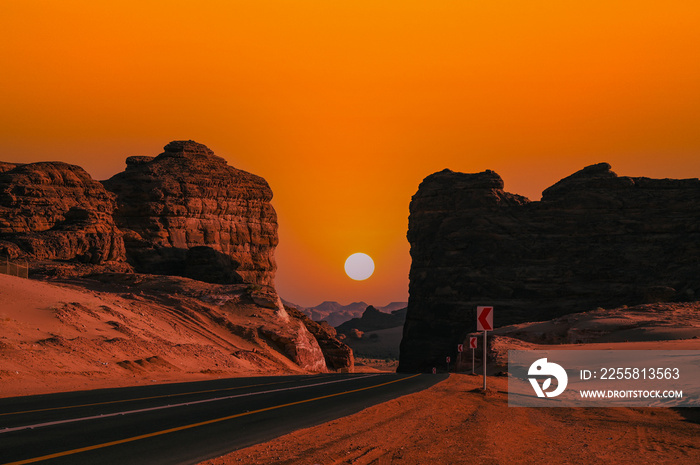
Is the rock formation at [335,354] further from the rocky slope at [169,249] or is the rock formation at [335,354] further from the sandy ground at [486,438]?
the sandy ground at [486,438]

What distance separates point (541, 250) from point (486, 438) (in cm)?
10862

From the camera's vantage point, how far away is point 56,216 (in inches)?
2363

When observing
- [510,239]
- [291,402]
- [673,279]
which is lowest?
[291,402]

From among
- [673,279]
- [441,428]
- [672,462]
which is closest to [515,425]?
[441,428]

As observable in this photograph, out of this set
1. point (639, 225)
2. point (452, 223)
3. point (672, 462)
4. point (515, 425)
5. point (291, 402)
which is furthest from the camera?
point (452, 223)

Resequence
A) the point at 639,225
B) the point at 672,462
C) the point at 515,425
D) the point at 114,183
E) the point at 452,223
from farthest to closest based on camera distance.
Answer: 1. the point at 452,223
2. the point at 639,225
3. the point at 114,183
4. the point at 515,425
5. the point at 672,462

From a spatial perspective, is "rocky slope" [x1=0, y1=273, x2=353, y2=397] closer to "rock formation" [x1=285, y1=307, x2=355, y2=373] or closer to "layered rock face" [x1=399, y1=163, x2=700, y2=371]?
"rock formation" [x1=285, y1=307, x2=355, y2=373]

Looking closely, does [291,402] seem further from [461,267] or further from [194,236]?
[461,267]

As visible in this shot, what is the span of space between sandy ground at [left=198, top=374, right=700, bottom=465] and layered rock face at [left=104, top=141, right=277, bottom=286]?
2612 inches

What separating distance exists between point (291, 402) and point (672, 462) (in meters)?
8.35

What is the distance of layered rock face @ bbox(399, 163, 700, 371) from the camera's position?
108125 millimetres

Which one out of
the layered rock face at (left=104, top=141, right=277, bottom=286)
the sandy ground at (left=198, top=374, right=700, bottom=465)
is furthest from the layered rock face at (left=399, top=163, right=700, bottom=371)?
the sandy ground at (left=198, top=374, right=700, bottom=465)

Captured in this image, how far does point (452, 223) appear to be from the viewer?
394ft

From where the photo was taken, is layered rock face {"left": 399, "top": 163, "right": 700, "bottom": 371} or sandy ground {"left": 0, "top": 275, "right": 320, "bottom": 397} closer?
sandy ground {"left": 0, "top": 275, "right": 320, "bottom": 397}
